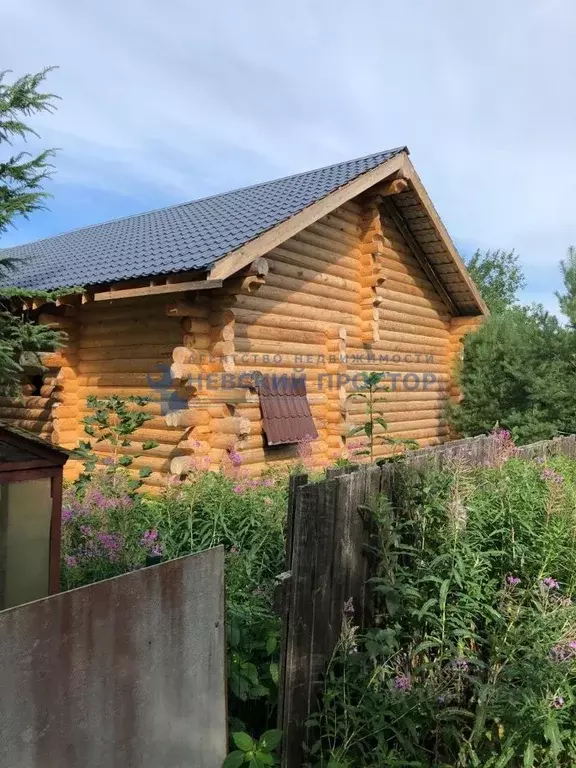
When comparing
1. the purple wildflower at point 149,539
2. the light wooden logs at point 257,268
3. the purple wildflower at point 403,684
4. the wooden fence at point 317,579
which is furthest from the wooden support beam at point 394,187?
the purple wildflower at point 403,684

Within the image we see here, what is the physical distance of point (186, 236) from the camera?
32.7ft

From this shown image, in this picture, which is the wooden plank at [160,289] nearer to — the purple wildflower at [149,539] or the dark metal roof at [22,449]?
the purple wildflower at [149,539]

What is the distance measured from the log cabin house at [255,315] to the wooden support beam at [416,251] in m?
0.04

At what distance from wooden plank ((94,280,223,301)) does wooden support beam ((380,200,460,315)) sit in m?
5.91

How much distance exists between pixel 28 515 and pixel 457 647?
221 cm

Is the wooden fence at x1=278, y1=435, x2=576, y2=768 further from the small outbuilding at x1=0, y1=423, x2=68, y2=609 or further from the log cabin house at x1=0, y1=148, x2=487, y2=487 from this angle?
the log cabin house at x1=0, y1=148, x2=487, y2=487

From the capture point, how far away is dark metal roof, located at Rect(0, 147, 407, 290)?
8.47m

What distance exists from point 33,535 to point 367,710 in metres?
1.78

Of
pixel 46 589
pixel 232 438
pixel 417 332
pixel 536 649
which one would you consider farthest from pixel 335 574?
pixel 417 332

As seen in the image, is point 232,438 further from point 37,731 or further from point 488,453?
point 37,731

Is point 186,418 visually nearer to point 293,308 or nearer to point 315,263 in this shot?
point 293,308

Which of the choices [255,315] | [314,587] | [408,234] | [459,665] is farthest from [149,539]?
[408,234]

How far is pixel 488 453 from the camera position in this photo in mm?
5902

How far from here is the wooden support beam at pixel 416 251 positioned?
1256 cm
